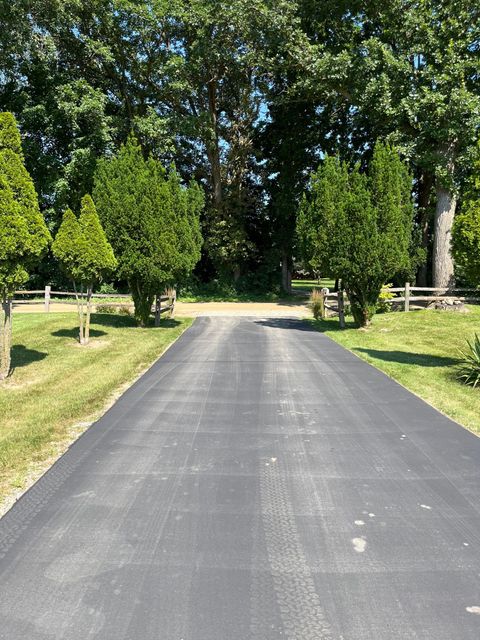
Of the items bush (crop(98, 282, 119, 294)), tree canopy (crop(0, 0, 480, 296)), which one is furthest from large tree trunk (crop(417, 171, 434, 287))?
bush (crop(98, 282, 119, 294))

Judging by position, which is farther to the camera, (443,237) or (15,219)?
(443,237)

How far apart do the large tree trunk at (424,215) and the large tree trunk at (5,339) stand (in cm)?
2216

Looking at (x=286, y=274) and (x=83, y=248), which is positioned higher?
(x=286, y=274)

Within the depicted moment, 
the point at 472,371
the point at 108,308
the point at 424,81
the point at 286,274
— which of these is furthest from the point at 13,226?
the point at 286,274

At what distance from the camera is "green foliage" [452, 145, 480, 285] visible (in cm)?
818

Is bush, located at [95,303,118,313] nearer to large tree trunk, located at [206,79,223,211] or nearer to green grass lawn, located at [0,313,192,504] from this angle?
green grass lawn, located at [0,313,192,504]

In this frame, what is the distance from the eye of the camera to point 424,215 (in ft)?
81.9

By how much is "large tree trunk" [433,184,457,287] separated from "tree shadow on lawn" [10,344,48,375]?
1836 centimetres

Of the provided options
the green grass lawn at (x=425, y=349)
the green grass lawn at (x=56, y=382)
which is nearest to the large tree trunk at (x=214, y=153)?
the green grass lawn at (x=425, y=349)

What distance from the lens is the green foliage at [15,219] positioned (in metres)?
7.93

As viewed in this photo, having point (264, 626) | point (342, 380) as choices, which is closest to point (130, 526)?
point (264, 626)

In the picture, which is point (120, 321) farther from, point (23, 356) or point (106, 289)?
point (106, 289)

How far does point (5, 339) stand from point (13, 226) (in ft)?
7.13

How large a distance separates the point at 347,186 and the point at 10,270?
39.6ft
